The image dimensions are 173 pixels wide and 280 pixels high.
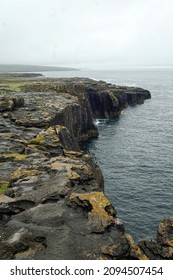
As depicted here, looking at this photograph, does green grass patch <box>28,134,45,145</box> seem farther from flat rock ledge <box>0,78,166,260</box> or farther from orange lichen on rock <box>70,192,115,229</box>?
orange lichen on rock <box>70,192,115,229</box>

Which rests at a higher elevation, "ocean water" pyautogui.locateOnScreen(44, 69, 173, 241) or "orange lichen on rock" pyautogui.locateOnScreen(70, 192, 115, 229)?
"orange lichen on rock" pyautogui.locateOnScreen(70, 192, 115, 229)

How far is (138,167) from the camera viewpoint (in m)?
71.9

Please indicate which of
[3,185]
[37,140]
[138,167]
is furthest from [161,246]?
[138,167]

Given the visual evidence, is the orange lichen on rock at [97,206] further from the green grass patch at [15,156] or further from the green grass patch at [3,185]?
the green grass patch at [15,156]

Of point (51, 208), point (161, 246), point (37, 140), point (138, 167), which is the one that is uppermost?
point (37, 140)

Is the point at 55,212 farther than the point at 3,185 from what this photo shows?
No

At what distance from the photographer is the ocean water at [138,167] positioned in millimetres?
50250

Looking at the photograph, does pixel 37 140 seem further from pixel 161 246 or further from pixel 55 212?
pixel 161 246

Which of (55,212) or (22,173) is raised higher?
(22,173)

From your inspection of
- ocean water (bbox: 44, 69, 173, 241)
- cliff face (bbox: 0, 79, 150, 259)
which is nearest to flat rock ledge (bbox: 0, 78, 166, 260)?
cliff face (bbox: 0, 79, 150, 259)

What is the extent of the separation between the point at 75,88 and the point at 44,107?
52.9 meters

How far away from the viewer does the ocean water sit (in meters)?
50.2

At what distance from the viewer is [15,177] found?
2970 cm

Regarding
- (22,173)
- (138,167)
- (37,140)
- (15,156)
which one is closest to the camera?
(22,173)
